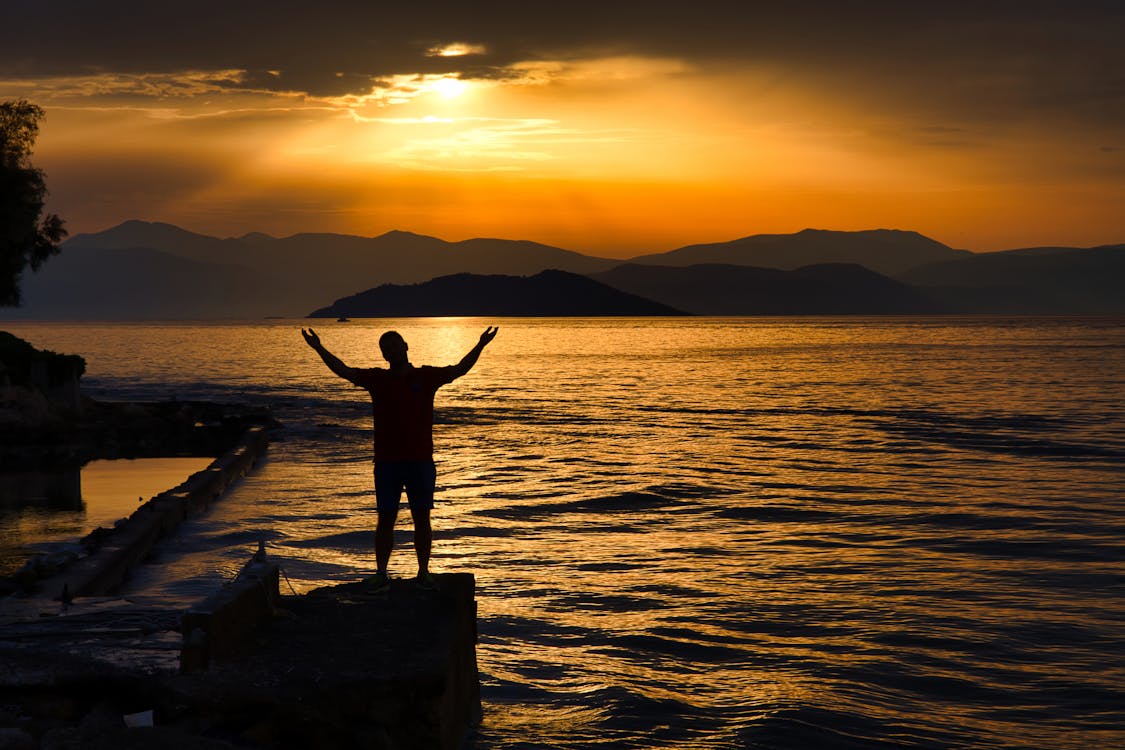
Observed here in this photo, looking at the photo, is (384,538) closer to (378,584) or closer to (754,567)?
(378,584)

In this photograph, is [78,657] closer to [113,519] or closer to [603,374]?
[113,519]

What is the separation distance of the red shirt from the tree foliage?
41038mm

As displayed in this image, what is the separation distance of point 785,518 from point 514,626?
29.0 ft

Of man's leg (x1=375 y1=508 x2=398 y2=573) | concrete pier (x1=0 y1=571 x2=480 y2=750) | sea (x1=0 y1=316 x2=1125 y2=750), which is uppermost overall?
man's leg (x1=375 y1=508 x2=398 y2=573)

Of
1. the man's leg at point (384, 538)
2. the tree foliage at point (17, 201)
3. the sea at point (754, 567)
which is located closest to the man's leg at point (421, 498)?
the man's leg at point (384, 538)

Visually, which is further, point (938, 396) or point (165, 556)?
point (938, 396)

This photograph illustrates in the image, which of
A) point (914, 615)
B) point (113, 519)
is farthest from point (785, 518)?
point (113, 519)

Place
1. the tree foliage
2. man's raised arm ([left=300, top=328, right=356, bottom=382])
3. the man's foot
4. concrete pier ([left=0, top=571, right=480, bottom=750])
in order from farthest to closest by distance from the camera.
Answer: the tree foliage
man's raised arm ([left=300, top=328, right=356, bottom=382])
the man's foot
concrete pier ([left=0, top=571, right=480, bottom=750])

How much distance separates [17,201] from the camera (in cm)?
4347

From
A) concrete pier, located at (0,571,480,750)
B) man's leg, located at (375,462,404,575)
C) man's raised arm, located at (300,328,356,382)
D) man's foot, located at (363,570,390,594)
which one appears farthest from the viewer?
man's raised arm, located at (300,328,356,382)

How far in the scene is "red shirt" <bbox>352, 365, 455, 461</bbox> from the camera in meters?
8.73

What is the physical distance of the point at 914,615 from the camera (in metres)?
12.0

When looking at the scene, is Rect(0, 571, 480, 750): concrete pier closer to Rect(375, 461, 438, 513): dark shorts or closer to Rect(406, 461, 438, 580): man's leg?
Rect(406, 461, 438, 580): man's leg

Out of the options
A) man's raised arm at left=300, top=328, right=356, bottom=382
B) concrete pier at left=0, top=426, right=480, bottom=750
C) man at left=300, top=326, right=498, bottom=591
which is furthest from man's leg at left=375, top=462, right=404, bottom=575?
man's raised arm at left=300, top=328, right=356, bottom=382
